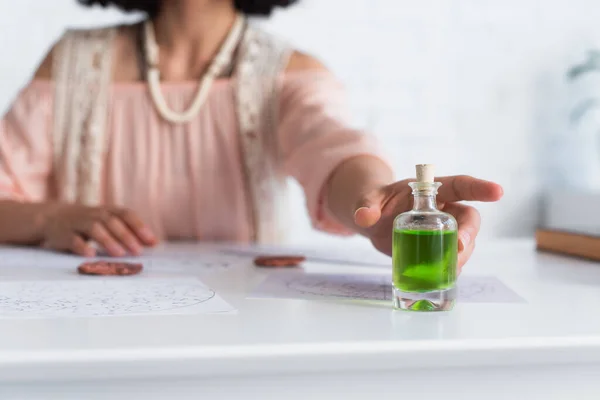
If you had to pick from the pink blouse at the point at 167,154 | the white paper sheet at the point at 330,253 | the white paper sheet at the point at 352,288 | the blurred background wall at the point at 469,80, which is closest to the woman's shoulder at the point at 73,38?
the pink blouse at the point at 167,154

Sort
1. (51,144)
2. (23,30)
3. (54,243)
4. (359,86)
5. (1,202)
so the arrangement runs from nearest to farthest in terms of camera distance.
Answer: (54,243) → (1,202) → (51,144) → (23,30) → (359,86)

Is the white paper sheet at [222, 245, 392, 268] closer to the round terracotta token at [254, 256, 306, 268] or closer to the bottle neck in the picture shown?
the round terracotta token at [254, 256, 306, 268]

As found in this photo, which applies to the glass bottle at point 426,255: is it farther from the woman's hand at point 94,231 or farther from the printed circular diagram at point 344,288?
the woman's hand at point 94,231

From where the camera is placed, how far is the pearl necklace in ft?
4.31

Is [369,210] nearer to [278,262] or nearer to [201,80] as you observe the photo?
[278,262]

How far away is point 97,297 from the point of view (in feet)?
2.01

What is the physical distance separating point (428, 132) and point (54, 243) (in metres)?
1.86

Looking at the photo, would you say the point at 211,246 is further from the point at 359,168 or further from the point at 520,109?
the point at 520,109

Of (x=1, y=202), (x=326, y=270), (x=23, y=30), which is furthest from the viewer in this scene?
(x=23, y=30)

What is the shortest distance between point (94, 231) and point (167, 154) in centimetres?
39

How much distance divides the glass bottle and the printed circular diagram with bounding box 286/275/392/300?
61 mm

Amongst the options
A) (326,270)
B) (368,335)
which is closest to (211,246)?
(326,270)

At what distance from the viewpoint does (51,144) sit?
1.34m

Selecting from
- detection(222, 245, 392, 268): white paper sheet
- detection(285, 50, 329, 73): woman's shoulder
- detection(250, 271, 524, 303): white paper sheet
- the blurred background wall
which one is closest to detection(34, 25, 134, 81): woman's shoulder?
detection(285, 50, 329, 73): woman's shoulder
